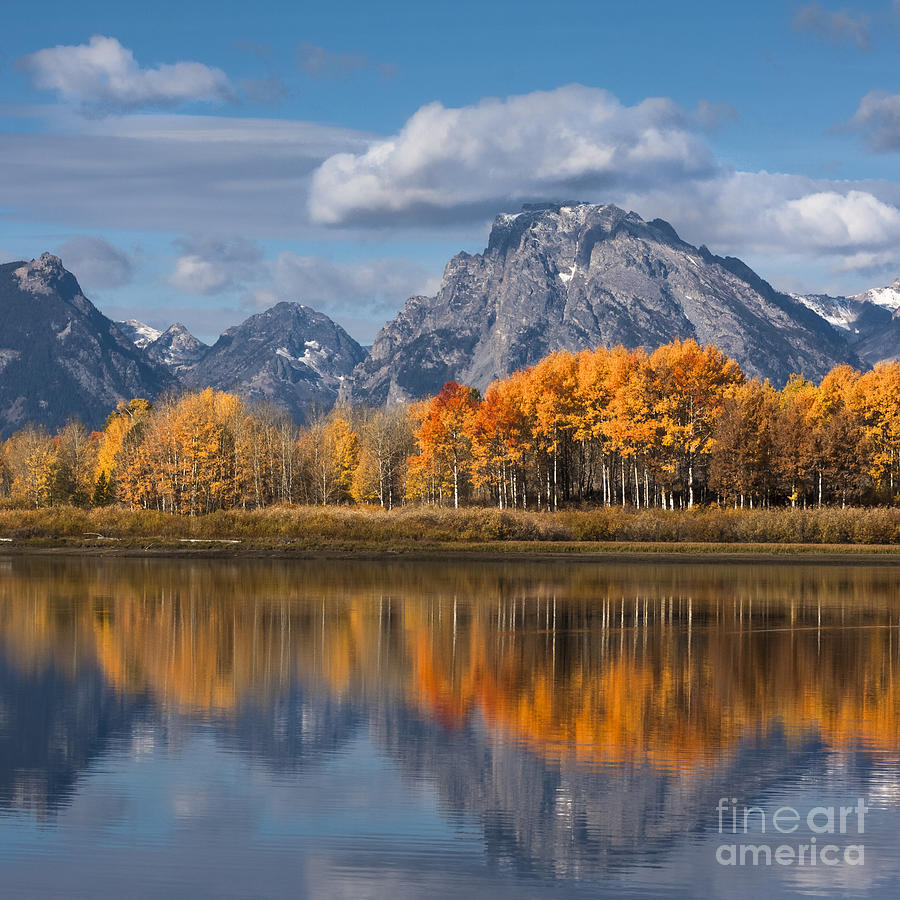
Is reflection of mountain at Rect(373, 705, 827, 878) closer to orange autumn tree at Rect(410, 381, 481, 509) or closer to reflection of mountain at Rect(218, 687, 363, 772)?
reflection of mountain at Rect(218, 687, 363, 772)

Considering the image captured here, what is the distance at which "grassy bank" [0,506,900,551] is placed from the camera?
85875mm

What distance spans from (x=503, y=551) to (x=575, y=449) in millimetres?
36938

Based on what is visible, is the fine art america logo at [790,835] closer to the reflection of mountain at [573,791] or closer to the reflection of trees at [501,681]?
the reflection of mountain at [573,791]

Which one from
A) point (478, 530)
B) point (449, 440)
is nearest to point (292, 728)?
point (478, 530)

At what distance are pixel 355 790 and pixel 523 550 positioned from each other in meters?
60.4

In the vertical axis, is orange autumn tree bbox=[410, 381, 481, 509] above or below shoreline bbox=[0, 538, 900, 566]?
above

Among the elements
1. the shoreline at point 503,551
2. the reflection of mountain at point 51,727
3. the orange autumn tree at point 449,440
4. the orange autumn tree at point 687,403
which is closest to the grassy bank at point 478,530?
the shoreline at point 503,551

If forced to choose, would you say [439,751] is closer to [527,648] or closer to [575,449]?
[527,648]

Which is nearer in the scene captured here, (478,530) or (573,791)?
(573,791)

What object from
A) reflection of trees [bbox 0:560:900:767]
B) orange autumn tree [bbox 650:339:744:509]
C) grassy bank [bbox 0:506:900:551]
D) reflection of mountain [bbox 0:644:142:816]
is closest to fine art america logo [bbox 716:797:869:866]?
reflection of trees [bbox 0:560:900:767]

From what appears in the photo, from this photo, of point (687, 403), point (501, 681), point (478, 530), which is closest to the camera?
point (501, 681)

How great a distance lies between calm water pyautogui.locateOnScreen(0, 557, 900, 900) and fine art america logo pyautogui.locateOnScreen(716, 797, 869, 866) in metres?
0.08

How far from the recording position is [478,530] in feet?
287

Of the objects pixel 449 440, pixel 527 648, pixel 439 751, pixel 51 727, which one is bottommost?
pixel 527 648
